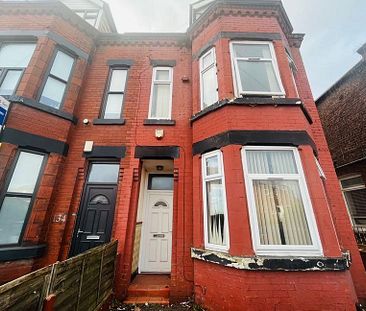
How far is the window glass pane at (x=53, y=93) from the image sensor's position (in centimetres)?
Answer: 555

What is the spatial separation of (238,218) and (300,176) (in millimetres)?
1698

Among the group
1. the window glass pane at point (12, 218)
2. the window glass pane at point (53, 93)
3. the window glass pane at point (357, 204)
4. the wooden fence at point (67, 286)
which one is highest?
the window glass pane at point (53, 93)

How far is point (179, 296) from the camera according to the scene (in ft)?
14.5

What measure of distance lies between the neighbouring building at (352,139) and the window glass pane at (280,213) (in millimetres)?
7112

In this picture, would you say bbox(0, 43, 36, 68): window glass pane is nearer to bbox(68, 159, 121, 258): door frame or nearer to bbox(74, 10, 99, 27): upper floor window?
bbox(74, 10, 99, 27): upper floor window

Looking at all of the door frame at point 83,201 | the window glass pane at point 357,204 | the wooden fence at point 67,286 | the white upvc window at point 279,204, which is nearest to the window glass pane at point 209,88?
the white upvc window at point 279,204

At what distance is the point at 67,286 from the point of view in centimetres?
261

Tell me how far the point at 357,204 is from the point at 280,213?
8453 millimetres

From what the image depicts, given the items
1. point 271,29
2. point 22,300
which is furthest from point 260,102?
point 22,300

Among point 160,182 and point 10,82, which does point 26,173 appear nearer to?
point 10,82

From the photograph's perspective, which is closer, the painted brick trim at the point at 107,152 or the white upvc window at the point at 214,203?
the white upvc window at the point at 214,203

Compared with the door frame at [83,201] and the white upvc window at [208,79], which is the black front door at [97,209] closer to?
the door frame at [83,201]

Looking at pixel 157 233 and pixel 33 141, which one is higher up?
pixel 33 141

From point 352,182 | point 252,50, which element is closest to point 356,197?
point 352,182
